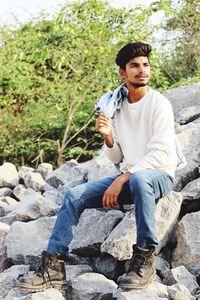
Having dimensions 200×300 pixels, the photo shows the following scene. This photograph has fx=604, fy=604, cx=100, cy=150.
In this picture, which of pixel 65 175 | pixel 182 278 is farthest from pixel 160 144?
pixel 65 175

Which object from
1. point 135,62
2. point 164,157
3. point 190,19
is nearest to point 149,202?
point 164,157

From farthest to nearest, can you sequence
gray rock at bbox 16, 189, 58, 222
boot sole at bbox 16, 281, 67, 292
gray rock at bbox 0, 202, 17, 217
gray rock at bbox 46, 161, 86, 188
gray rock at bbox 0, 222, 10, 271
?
1. gray rock at bbox 46, 161, 86, 188
2. gray rock at bbox 0, 202, 17, 217
3. gray rock at bbox 16, 189, 58, 222
4. gray rock at bbox 0, 222, 10, 271
5. boot sole at bbox 16, 281, 67, 292

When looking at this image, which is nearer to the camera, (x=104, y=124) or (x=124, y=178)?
(x=124, y=178)

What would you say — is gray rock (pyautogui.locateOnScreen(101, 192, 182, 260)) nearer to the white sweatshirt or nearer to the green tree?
the white sweatshirt

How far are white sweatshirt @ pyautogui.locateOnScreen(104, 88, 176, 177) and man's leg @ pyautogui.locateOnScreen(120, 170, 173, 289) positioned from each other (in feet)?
0.69

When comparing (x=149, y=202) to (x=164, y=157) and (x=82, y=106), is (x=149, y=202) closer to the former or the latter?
(x=164, y=157)

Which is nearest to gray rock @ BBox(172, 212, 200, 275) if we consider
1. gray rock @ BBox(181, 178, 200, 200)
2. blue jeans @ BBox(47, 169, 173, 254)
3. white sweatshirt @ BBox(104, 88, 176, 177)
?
gray rock @ BBox(181, 178, 200, 200)

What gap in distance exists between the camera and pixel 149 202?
11.8 ft

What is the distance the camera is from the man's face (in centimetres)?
398

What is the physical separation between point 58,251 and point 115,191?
0.52 metres

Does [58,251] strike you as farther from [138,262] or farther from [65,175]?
[65,175]

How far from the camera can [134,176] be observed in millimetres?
3695

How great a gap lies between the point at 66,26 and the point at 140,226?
6.82 meters

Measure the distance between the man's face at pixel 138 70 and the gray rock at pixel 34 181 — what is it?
3.28 meters
